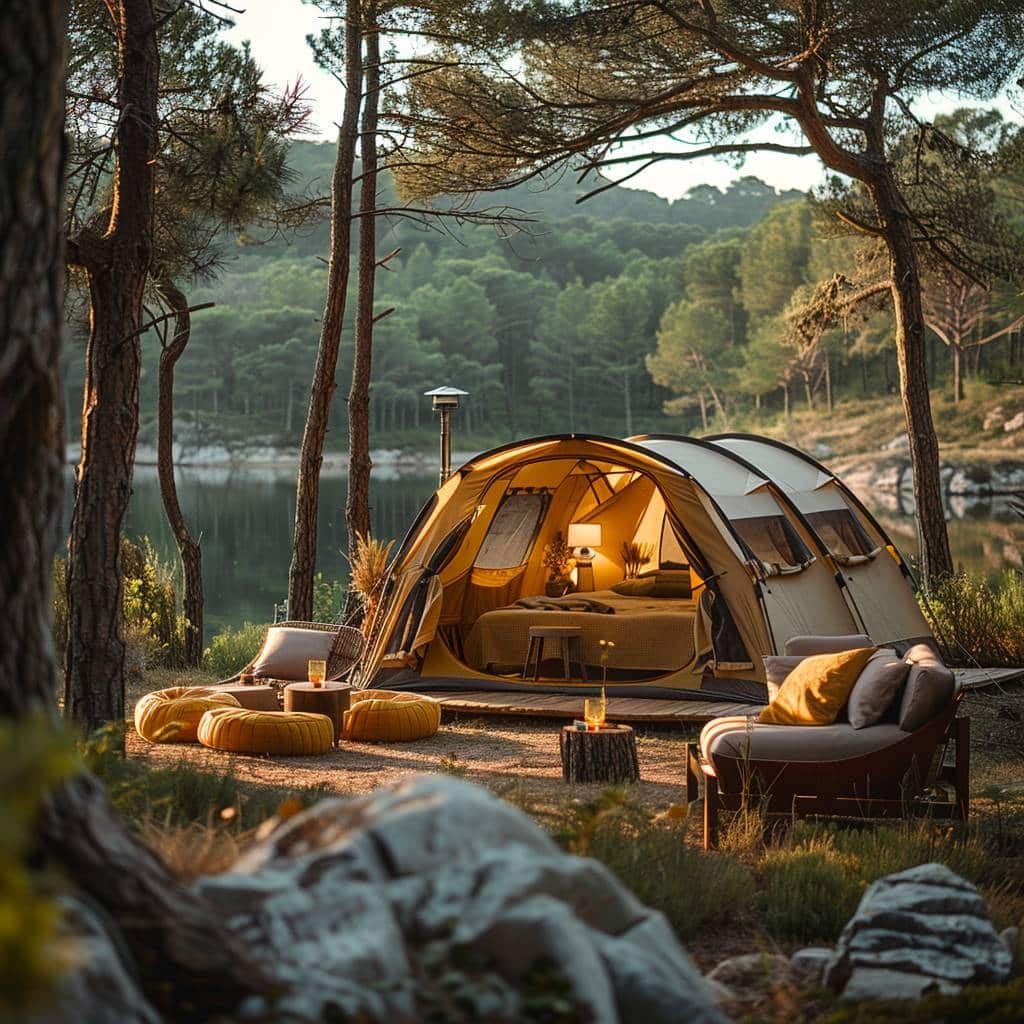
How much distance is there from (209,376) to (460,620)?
157ft

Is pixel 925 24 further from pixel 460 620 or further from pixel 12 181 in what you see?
pixel 12 181

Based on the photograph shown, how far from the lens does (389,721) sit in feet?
22.8

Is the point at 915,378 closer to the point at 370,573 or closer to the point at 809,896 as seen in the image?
the point at 370,573

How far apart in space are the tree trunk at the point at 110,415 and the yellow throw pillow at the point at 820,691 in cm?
269

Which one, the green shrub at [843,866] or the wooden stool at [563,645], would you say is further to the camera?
the wooden stool at [563,645]

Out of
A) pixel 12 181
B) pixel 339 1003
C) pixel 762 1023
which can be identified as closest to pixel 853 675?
pixel 762 1023

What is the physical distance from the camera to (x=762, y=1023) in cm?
262

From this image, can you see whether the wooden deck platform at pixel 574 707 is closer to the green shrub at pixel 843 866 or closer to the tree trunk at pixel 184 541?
the green shrub at pixel 843 866

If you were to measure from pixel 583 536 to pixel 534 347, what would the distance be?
1812 inches

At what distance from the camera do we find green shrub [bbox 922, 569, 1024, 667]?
8.95m

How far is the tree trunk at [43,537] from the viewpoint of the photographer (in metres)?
2.02

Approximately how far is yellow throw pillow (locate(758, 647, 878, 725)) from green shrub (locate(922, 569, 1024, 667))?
405 cm

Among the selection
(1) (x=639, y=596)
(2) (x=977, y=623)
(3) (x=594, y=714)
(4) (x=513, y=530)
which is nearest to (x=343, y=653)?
(4) (x=513, y=530)

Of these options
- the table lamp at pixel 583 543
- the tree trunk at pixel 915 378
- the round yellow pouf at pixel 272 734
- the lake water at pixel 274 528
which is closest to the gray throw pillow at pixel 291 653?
the round yellow pouf at pixel 272 734
